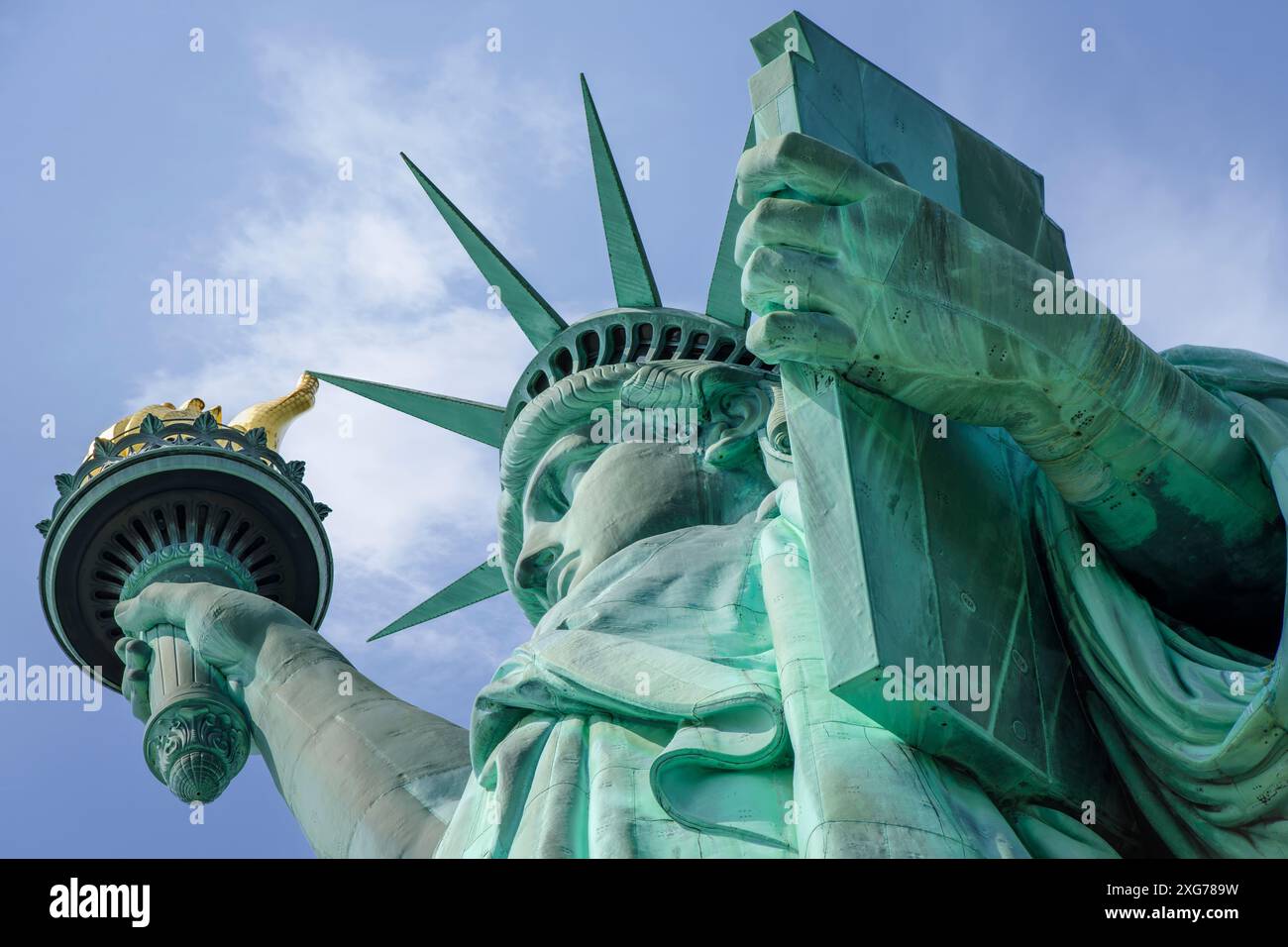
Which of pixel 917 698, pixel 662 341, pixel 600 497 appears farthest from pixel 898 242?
pixel 662 341

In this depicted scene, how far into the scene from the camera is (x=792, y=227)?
917 centimetres

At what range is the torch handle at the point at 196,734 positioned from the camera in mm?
16094

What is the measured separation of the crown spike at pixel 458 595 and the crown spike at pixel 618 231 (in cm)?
219

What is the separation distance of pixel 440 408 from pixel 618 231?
5.89 feet

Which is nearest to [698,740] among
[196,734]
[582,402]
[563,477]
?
[563,477]

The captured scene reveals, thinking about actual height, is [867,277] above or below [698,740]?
above

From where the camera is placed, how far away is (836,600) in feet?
29.8

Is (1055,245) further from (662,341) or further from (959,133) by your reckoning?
(662,341)

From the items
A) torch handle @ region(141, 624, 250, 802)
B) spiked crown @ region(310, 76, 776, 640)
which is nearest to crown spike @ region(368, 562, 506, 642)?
spiked crown @ region(310, 76, 776, 640)

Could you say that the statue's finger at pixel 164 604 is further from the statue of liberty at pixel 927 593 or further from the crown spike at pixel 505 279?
the statue of liberty at pixel 927 593

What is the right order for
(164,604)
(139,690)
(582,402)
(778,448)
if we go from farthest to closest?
(164,604)
(139,690)
(582,402)
(778,448)

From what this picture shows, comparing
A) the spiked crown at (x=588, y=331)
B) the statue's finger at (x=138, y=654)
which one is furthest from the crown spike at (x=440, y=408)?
the statue's finger at (x=138, y=654)

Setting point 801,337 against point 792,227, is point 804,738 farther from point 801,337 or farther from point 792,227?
point 792,227

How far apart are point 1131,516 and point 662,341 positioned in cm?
547
